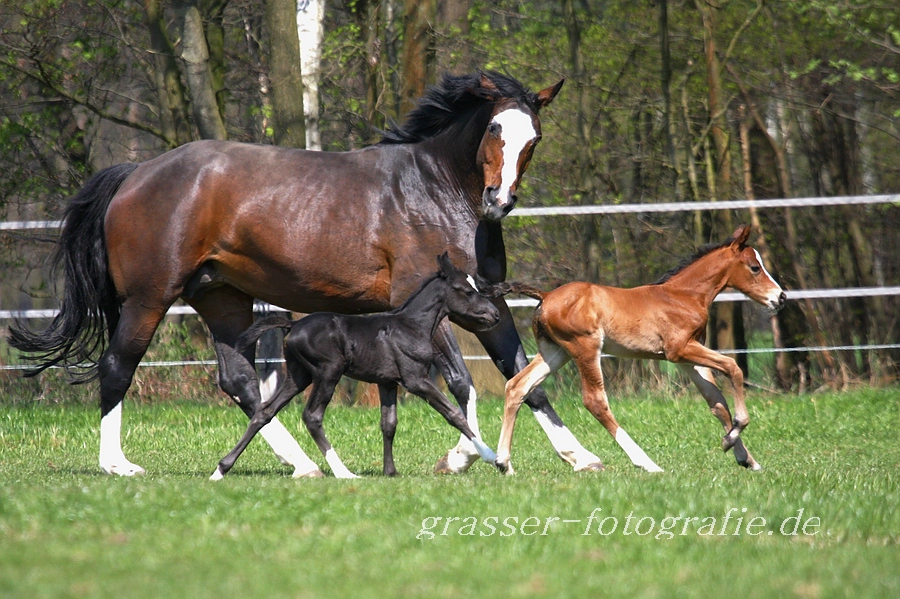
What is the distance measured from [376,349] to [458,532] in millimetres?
2269

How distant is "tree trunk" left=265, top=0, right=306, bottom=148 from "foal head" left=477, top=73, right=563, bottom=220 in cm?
470

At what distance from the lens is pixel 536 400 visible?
24.5 feet

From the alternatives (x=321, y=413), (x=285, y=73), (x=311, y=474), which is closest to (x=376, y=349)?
(x=321, y=413)

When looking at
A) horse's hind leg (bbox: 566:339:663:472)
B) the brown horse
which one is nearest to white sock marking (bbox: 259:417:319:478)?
the brown horse

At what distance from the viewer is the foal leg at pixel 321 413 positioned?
691 centimetres

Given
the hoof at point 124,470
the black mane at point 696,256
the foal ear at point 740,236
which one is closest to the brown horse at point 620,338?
the black mane at point 696,256

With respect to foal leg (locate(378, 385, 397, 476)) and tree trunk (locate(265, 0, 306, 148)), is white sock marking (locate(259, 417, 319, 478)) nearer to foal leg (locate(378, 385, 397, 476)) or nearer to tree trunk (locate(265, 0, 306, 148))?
foal leg (locate(378, 385, 397, 476))

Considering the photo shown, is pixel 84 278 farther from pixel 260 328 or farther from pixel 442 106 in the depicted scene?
pixel 442 106

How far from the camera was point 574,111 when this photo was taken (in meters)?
14.5

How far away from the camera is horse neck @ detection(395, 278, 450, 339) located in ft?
22.9

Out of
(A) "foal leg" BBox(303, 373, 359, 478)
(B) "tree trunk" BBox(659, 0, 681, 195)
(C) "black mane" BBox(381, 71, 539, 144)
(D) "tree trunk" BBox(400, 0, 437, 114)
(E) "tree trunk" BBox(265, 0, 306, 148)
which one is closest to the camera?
(A) "foal leg" BBox(303, 373, 359, 478)

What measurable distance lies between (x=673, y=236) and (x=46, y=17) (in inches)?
334

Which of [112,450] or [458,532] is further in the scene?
[112,450]

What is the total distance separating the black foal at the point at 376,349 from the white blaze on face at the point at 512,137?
663mm
